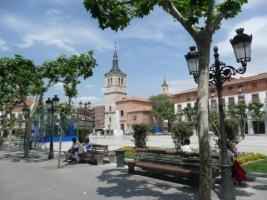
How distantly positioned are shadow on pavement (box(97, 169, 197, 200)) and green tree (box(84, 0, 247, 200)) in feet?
4.90

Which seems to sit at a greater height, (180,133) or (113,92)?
(113,92)

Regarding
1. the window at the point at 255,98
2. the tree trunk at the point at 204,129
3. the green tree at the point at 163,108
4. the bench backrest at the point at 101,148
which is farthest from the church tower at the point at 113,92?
the tree trunk at the point at 204,129

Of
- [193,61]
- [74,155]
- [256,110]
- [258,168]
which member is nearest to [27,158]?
[74,155]

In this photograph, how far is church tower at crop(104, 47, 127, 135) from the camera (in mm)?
89688

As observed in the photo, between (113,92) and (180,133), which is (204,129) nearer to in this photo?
(180,133)

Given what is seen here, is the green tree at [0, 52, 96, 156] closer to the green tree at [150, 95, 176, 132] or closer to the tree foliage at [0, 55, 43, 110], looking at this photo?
the tree foliage at [0, 55, 43, 110]

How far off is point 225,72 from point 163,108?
2356 inches

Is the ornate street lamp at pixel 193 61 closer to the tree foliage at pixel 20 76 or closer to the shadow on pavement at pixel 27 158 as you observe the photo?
the shadow on pavement at pixel 27 158

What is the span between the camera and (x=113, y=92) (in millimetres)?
93938

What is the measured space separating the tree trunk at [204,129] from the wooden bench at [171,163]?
6.65ft

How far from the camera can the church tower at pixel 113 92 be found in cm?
8969

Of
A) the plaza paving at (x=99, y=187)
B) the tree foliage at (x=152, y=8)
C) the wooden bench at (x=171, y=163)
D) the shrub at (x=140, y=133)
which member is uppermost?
the tree foliage at (x=152, y=8)

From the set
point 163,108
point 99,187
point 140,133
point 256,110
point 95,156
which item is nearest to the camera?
point 99,187

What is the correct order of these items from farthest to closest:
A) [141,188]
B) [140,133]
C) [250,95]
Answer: [250,95] → [140,133] → [141,188]
